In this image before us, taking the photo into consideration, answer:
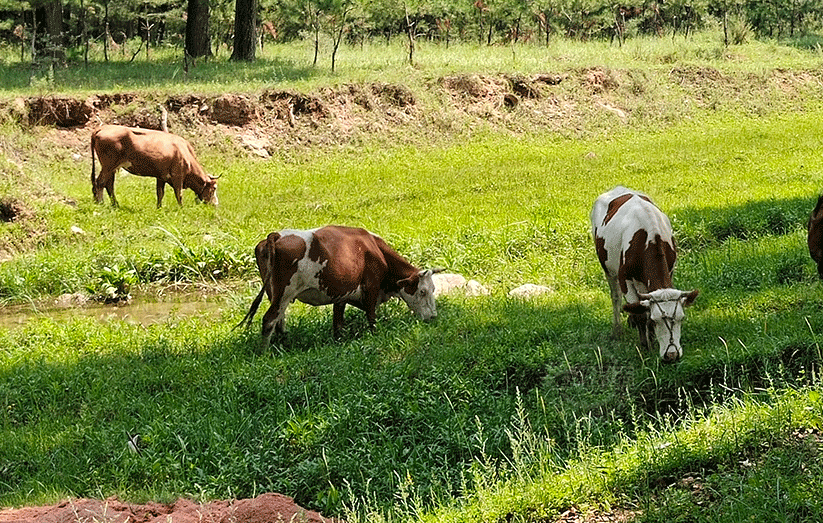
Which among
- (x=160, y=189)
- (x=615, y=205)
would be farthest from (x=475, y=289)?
(x=160, y=189)

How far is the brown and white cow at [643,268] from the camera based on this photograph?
873 centimetres

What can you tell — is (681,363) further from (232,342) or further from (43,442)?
(43,442)

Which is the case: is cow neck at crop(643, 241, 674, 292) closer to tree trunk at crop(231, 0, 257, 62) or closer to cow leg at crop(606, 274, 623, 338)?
cow leg at crop(606, 274, 623, 338)

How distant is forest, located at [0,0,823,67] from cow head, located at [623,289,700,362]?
70.8 feet

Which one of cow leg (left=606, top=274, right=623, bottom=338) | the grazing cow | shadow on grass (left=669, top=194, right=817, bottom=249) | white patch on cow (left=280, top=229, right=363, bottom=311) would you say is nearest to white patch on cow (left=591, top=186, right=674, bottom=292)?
cow leg (left=606, top=274, right=623, bottom=338)

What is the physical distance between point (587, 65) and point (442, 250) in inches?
700

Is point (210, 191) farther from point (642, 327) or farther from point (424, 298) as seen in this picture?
point (642, 327)

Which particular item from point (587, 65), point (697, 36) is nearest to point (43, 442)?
point (587, 65)

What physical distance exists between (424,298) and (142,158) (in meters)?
9.38

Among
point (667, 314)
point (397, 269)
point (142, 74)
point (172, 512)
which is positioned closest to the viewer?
point (172, 512)

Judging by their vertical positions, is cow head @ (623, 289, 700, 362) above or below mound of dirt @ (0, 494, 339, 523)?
above

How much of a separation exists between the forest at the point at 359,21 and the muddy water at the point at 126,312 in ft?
52.6

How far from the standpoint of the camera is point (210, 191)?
63.2 feet

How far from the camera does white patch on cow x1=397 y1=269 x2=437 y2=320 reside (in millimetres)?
11711
